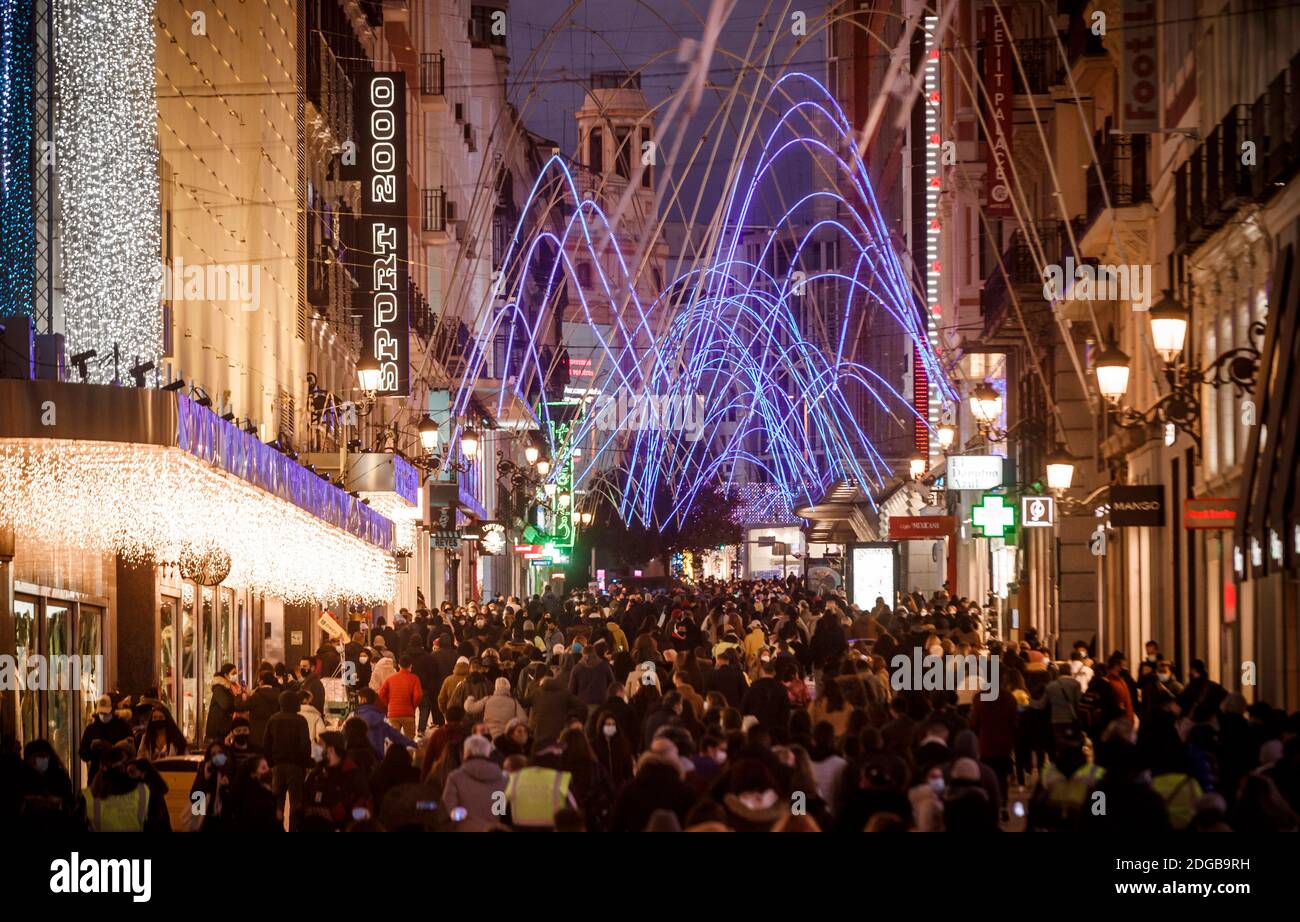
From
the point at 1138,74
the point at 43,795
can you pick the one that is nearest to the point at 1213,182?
the point at 1138,74

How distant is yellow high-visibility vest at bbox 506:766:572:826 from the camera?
42.8 ft

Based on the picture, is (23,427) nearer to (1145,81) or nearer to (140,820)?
(140,820)

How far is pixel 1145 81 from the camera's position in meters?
30.3

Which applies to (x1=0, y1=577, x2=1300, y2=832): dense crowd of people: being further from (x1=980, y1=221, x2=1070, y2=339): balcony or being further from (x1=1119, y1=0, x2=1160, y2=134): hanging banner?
(x1=980, y1=221, x2=1070, y2=339): balcony

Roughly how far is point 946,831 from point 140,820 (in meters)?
5.33

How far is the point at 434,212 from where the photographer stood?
5900cm

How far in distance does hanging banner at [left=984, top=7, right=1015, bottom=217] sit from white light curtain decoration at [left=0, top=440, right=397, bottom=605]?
18.1 metres

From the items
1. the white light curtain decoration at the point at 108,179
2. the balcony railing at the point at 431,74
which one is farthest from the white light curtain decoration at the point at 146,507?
the balcony railing at the point at 431,74

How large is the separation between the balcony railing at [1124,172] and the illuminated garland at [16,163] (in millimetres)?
16753

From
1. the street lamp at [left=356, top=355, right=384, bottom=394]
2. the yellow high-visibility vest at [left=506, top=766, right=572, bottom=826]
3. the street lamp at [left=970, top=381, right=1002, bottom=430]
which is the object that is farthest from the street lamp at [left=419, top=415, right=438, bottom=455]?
the yellow high-visibility vest at [left=506, top=766, right=572, bottom=826]

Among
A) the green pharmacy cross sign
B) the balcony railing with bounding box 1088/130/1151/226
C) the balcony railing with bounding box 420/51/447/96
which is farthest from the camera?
the balcony railing with bounding box 420/51/447/96

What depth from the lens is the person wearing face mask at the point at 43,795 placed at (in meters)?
12.2

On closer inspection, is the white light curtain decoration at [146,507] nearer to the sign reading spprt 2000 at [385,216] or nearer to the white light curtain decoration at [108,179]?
the white light curtain decoration at [108,179]
